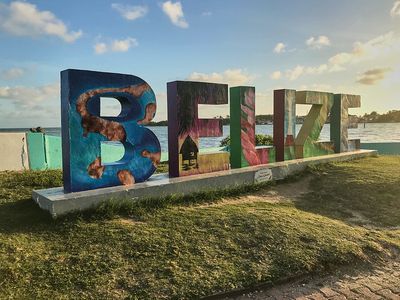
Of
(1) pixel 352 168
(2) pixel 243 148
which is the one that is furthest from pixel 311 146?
(2) pixel 243 148

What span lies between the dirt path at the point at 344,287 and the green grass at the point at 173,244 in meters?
0.17

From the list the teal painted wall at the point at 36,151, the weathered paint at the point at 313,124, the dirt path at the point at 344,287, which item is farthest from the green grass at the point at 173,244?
the teal painted wall at the point at 36,151

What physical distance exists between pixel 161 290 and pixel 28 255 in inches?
68.1

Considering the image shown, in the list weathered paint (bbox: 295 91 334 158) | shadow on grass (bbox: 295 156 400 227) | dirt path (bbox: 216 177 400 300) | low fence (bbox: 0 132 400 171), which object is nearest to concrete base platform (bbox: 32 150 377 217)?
weathered paint (bbox: 295 91 334 158)

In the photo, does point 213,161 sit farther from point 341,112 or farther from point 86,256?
point 341,112

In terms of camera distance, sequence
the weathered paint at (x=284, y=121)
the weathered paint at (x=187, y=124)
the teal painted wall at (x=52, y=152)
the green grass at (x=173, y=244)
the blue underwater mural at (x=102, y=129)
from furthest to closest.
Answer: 1. the teal painted wall at (x=52, y=152)
2. the weathered paint at (x=284, y=121)
3. the weathered paint at (x=187, y=124)
4. the blue underwater mural at (x=102, y=129)
5. the green grass at (x=173, y=244)

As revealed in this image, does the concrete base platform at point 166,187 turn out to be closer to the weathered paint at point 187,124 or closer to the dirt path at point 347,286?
the weathered paint at point 187,124

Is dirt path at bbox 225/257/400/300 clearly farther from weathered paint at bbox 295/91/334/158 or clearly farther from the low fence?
the low fence

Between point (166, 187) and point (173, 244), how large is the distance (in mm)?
2127

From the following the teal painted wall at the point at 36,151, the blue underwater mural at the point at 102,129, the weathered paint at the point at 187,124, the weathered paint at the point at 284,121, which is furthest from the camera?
the teal painted wall at the point at 36,151

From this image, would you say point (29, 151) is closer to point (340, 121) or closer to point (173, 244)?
point (173, 244)

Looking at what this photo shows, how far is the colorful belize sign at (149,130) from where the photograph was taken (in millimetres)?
6645

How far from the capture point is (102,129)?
691 centimetres

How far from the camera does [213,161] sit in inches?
348
